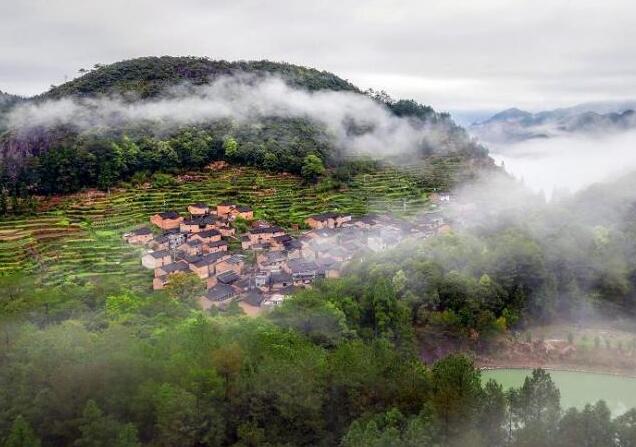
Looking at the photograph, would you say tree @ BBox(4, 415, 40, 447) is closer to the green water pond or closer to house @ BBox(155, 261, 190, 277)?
the green water pond

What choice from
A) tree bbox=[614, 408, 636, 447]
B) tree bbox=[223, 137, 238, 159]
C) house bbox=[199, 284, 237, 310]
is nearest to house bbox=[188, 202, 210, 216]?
tree bbox=[223, 137, 238, 159]

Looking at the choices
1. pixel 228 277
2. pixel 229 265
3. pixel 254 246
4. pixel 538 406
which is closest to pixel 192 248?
pixel 229 265

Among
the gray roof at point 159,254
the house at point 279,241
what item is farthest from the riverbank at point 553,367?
the gray roof at point 159,254

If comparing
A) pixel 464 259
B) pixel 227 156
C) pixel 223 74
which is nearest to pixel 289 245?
pixel 464 259

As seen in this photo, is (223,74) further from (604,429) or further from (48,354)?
(604,429)

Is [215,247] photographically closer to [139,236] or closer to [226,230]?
[226,230]

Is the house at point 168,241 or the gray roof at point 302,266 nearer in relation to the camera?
the gray roof at point 302,266

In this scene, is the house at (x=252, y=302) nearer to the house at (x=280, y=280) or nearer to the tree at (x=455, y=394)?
the house at (x=280, y=280)

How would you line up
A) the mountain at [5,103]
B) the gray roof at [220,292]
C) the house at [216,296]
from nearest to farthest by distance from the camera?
the house at [216,296] → the gray roof at [220,292] → the mountain at [5,103]
